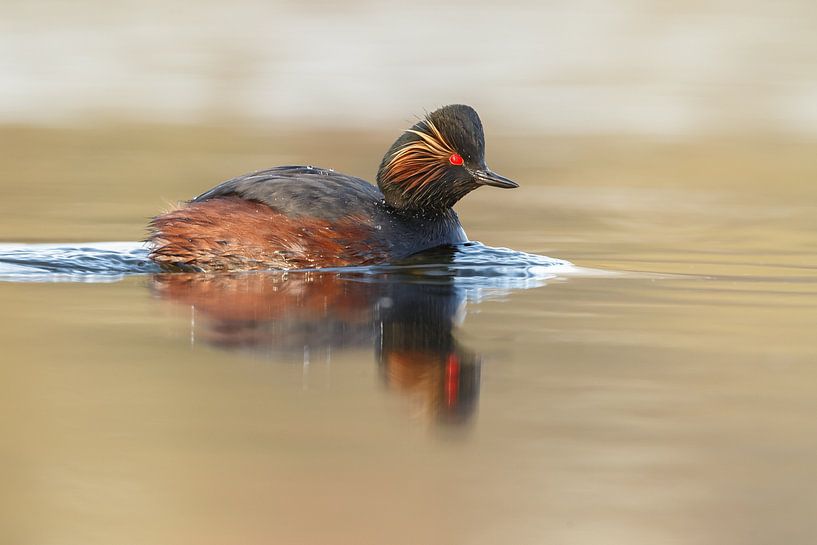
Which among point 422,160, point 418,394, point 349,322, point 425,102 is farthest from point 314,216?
point 425,102

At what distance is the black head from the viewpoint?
10.2 m

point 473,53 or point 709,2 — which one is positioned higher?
point 709,2

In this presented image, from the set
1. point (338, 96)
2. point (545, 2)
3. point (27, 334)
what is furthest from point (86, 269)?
point (545, 2)

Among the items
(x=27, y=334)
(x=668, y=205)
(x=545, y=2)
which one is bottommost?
(x=27, y=334)

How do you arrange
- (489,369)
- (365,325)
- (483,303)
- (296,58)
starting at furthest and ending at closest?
(296,58) < (483,303) < (365,325) < (489,369)

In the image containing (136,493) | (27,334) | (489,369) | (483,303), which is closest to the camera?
(136,493)

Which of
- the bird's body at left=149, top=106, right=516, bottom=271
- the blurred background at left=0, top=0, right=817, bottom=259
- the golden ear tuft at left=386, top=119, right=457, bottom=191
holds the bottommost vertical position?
the bird's body at left=149, top=106, right=516, bottom=271

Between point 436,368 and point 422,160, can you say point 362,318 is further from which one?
point 422,160

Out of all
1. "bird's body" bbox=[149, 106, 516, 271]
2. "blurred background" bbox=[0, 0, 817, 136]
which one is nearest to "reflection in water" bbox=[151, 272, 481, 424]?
"bird's body" bbox=[149, 106, 516, 271]

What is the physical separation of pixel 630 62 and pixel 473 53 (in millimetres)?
3122

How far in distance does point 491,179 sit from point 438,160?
1.44 feet

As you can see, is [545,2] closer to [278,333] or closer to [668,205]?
[668,205]

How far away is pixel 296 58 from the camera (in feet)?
83.4

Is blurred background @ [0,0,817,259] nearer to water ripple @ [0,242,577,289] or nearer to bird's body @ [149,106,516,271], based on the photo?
bird's body @ [149,106,516,271]
